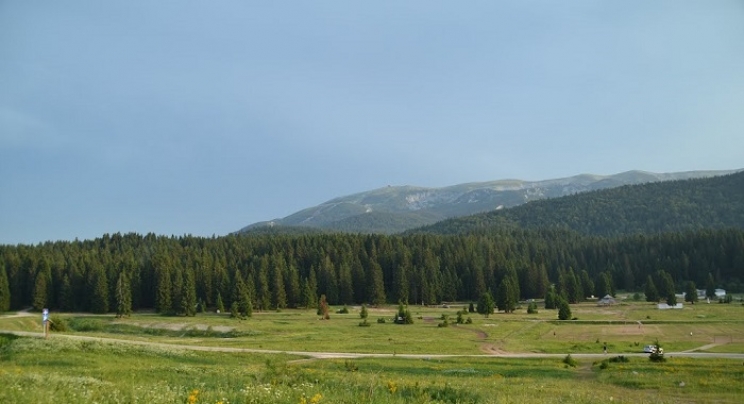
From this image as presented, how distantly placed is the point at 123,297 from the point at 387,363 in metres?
75.1

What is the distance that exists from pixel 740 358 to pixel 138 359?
158 ft

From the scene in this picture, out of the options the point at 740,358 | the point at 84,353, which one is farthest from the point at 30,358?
the point at 740,358

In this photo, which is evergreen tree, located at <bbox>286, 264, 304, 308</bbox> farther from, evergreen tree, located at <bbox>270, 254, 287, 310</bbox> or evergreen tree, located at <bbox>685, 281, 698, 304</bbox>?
evergreen tree, located at <bbox>685, 281, 698, 304</bbox>

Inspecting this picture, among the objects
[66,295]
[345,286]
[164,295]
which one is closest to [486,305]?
[345,286]

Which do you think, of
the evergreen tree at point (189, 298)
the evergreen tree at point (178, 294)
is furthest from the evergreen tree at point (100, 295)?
the evergreen tree at point (189, 298)

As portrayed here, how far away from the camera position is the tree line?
10600 cm

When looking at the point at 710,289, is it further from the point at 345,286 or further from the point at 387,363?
the point at 387,363

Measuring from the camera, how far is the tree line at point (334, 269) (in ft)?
348

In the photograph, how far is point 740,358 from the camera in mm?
44938

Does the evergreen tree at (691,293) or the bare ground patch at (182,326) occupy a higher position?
the bare ground patch at (182,326)

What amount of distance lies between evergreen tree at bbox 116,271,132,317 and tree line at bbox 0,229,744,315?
19cm

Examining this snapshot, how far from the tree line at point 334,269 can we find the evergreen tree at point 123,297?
0.63 ft

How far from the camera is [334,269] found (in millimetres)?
126875

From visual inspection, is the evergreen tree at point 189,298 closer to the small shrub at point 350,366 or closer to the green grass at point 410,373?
the green grass at point 410,373
